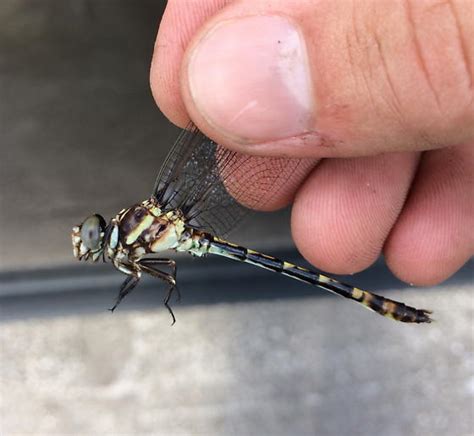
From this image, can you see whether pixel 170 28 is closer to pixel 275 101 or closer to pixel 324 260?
pixel 275 101

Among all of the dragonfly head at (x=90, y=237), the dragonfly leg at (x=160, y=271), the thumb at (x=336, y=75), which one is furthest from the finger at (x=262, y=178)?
the thumb at (x=336, y=75)

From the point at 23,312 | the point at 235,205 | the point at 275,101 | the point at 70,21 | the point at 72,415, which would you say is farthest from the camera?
the point at 70,21

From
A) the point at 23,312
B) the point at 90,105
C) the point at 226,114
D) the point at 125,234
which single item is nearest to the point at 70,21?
the point at 90,105

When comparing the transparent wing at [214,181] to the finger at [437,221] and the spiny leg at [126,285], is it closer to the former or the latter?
the spiny leg at [126,285]

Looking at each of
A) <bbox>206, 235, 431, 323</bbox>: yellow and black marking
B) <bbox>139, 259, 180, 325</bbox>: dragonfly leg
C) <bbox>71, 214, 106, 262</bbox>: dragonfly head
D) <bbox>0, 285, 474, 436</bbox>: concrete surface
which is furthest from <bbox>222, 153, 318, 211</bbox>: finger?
<bbox>0, 285, 474, 436</bbox>: concrete surface

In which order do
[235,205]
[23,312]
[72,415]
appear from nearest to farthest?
1. [235,205]
2. [72,415]
3. [23,312]

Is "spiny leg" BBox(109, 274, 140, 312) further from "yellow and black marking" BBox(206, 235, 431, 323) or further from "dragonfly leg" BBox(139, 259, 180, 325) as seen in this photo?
"yellow and black marking" BBox(206, 235, 431, 323)
